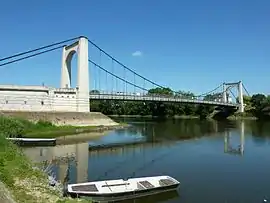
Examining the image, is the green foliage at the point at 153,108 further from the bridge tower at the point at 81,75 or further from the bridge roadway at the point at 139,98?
the bridge tower at the point at 81,75

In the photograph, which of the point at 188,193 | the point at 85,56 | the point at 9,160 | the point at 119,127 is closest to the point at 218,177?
the point at 188,193

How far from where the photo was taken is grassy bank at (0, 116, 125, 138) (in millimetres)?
31422

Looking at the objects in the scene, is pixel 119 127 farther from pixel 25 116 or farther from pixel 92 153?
pixel 92 153

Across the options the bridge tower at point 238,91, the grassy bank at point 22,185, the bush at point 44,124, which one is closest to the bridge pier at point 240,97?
the bridge tower at point 238,91

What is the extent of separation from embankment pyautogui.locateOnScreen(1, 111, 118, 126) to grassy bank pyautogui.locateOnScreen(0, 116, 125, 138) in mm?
1290

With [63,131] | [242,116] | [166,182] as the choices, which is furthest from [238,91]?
[166,182]

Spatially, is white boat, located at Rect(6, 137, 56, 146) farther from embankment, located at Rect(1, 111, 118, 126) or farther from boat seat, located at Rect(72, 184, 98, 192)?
boat seat, located at Rect(72, 184, 98, 192)

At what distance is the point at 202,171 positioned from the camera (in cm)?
2066

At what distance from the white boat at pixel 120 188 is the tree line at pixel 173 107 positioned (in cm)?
6386

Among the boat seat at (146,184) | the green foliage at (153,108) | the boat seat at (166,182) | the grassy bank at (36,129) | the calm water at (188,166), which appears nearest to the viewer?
the boat seat at (146,184)

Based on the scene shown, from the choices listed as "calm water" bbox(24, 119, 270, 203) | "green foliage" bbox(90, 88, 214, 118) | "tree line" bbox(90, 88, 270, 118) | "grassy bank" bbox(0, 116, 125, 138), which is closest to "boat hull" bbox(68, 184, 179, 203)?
"calm water" bbox(24, 119, 270, 203)

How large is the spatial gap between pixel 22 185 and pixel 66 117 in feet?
113

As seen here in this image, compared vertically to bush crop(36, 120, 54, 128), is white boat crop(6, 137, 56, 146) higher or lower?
lower

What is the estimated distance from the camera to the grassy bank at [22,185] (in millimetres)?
10258
